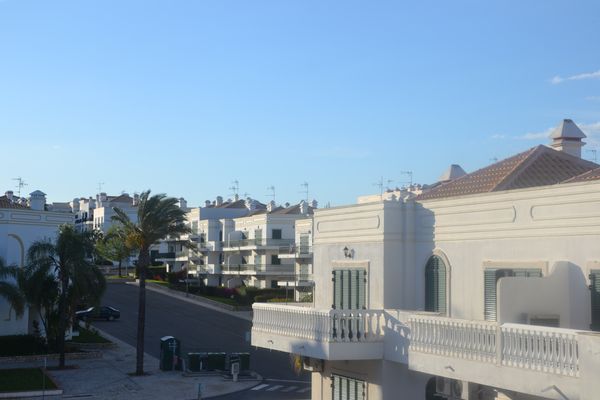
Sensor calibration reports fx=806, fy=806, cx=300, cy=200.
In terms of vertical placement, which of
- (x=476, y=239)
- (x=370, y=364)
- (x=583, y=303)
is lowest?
(x=370, y=364)

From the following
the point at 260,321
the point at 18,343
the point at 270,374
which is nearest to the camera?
the point at 260,321

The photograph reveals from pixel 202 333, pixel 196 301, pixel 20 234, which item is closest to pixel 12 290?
pixel 20 234

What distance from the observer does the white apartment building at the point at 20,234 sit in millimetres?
42406

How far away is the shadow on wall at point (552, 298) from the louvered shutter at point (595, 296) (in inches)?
3.7

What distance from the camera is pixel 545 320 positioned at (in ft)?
50.9

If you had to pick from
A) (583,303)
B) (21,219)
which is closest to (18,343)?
(21,219)

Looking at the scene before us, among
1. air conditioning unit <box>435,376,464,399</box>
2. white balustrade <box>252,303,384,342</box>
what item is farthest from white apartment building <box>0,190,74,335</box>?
air conditioning unit <box>435,376,464,399</box>

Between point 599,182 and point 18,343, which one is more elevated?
point 599,182

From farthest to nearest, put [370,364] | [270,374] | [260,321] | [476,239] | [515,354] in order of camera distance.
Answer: [270,374]
[260,321]
[370,364]
[476,239]
[515,354]

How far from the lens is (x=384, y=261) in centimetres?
1992

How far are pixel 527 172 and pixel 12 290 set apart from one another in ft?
88.0

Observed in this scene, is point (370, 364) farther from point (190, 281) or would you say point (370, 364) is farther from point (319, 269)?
point (190, 281)

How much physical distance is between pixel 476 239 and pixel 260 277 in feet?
201

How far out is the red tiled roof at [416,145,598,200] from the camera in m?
19.4
